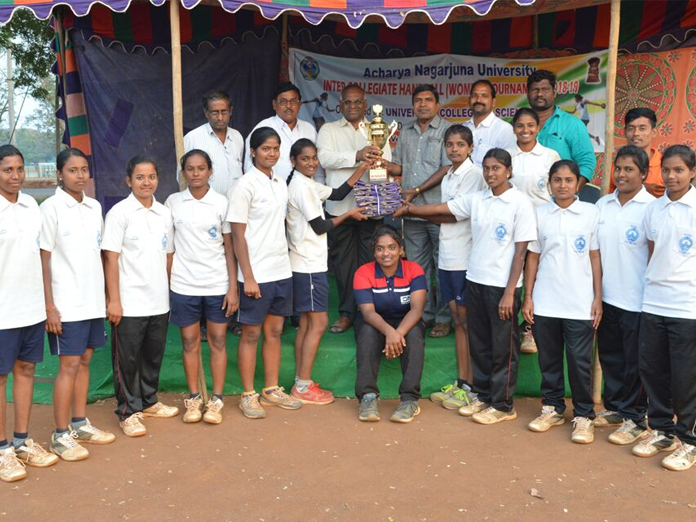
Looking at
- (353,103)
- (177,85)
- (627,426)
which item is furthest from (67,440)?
(627,426)

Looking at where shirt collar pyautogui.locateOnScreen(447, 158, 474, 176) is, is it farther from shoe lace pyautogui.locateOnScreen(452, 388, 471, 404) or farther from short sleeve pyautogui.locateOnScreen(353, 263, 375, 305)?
shoe lace pyautogui.locateOnScreen(452, 388, 471, 404)

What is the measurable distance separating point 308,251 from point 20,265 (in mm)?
1798

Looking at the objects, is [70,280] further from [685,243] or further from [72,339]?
[685,243]

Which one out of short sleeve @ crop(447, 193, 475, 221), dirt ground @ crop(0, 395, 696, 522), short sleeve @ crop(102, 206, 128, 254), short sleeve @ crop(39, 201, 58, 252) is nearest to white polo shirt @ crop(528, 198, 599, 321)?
short sleeve @ crop(447, 193, 475, 221)

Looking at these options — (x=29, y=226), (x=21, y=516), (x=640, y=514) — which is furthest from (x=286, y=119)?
(x=640, y=514)

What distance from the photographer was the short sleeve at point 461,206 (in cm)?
449

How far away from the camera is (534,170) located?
4.52 m

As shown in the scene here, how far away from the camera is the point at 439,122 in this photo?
16.4 feet

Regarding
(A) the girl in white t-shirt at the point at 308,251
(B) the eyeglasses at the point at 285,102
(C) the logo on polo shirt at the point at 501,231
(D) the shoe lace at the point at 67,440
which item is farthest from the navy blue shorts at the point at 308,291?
(D) the shoe lace at the point at 67,440

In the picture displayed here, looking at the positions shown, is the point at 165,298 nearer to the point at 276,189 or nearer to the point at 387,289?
the point at 276,189

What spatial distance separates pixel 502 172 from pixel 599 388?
1713mm

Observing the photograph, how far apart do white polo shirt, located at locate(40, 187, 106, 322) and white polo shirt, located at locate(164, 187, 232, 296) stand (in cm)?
54

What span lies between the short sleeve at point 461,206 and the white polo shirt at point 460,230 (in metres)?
0.08

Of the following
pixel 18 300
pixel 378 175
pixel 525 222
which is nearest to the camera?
pixel 18 300
